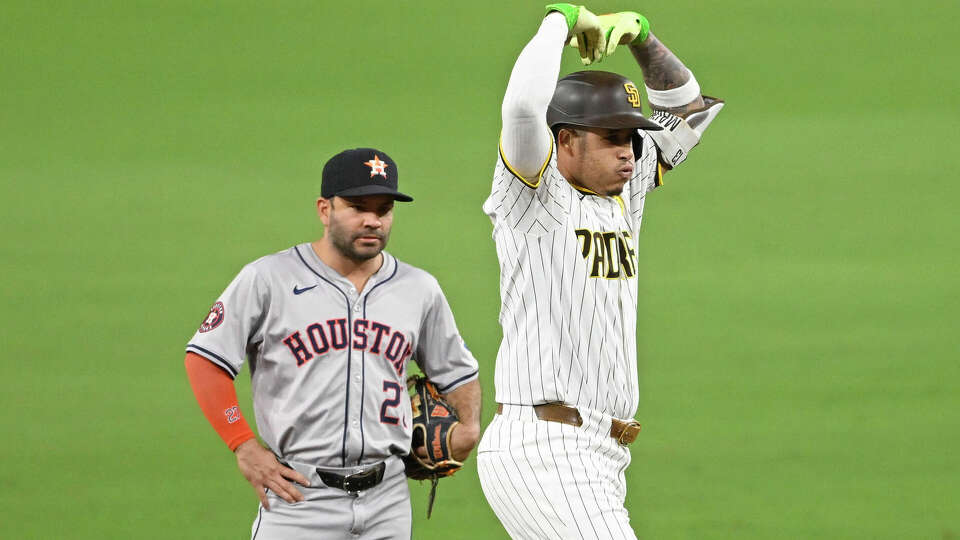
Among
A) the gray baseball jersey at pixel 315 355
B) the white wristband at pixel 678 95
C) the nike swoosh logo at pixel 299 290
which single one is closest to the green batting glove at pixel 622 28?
the white wristband at pixel 678 95

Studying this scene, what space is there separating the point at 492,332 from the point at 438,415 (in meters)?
4.16

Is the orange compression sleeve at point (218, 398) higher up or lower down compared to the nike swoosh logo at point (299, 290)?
lower down

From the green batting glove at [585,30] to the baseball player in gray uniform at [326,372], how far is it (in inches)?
26.5

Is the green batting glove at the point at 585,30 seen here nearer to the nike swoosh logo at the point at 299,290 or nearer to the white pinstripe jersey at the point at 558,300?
the white pinstripe jersey at the point at 558,300

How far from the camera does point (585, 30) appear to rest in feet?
11.7

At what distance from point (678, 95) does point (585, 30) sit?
0.69 meters

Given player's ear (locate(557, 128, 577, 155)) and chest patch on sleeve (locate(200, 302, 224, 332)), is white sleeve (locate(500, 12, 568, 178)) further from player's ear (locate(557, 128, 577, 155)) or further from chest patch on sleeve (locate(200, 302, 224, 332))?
chest patch on sleeve (locate(200, 302, 224, 332))

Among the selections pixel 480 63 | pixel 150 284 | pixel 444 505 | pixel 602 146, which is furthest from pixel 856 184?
pixel 602 146

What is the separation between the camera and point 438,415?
149 inches

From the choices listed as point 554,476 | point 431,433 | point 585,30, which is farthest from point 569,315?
point 585,30

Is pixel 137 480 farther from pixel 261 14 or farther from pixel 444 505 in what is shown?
pixel 261 14

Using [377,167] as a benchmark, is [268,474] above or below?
below

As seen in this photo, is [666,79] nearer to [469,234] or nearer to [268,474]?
[268,474]

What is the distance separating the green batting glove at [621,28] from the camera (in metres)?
3.66
